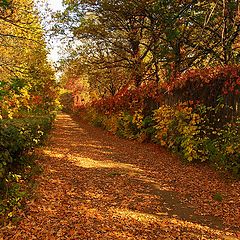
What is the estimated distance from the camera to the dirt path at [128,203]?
434 centimetres

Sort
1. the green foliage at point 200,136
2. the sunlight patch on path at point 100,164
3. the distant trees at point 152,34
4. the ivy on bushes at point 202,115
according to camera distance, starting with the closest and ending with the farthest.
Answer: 1. the green foliage at point 200,136
2. the ivy on bushes at point 202,115
3. the sunlight patch on path at point 100,164
4. the distant trees at point 152,34

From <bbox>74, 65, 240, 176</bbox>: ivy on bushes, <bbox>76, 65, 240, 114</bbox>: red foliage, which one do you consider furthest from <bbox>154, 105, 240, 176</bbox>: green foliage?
<bbox>76, 65, 240, 114</bbox>: red foliage

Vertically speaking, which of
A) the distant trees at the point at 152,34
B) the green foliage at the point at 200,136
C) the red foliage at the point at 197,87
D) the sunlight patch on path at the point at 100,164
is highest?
the distant trees at the point at 152,34

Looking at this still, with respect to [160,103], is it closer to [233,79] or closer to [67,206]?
[233,79]

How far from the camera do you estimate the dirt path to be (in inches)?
171

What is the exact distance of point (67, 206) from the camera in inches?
207

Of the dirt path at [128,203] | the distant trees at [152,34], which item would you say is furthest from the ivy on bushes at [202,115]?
the distant trees at [152,34]

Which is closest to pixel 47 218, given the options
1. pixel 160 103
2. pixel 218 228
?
pixel 218 228

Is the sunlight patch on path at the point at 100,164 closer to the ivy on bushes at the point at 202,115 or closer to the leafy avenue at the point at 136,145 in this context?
the leafy avenue at the point at 136,145

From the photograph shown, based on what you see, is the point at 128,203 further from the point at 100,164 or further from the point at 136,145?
the point at 136,145

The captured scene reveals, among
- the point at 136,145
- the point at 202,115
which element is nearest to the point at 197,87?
the point at 202,115

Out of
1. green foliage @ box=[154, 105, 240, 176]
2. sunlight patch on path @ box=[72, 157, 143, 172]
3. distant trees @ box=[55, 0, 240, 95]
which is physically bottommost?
sunlight patch on path @ box=[72, 157, 143, 172]

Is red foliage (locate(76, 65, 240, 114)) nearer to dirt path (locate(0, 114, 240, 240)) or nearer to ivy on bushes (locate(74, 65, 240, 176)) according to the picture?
ivy on bushes (locate(74, 65, 240, 176))

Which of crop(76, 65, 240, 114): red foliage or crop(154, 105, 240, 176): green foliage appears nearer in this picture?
crop(154, 105, 240, 176): green foliage
